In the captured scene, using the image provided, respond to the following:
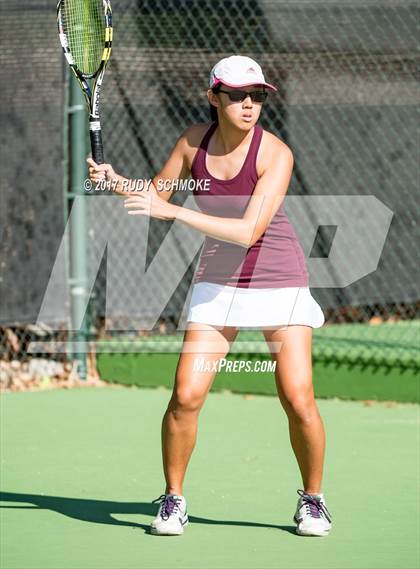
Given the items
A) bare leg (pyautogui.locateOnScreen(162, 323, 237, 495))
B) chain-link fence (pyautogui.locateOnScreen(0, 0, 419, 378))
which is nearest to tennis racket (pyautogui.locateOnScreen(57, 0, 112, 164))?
bare leg (pyautogui.locateOnScreen(162, 323, 237, 495))

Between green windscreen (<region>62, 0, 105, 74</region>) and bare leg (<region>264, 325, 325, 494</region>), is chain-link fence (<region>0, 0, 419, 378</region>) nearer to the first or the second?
green windscreen (<region>62, 0, 105, 74</region>)

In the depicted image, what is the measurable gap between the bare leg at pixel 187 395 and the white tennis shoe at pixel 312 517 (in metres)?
0.47

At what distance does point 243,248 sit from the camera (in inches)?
213

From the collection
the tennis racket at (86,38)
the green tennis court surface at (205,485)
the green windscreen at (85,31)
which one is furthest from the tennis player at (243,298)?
the green windscreen at (85,31)

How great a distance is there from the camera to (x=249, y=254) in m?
5.43

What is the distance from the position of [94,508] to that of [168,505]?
64 cm

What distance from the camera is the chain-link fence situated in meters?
9.49

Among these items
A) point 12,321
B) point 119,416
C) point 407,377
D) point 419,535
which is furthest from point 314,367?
point 419,535

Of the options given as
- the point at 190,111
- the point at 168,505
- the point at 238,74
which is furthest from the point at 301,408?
the point at 190,111

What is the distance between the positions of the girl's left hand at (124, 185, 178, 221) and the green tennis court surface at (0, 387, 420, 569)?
1225mm

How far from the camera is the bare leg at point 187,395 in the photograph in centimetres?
543

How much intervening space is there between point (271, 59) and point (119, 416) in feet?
8.80

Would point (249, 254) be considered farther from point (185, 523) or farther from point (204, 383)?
point (185, 523)

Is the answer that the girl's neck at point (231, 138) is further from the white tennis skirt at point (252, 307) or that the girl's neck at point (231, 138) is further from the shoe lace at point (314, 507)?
the shoe lace at point (314, 507)
